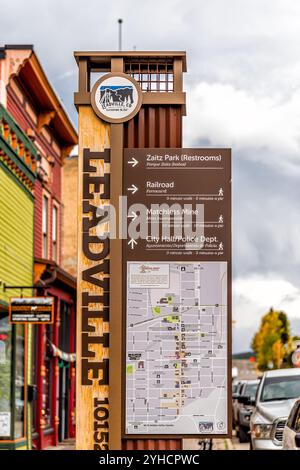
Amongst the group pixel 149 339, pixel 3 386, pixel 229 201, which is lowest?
pixel 3 386

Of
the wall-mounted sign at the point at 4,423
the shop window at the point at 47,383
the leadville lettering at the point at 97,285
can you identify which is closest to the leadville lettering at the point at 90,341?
the leadville lettering at the point at 97,285

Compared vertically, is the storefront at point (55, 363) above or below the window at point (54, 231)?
below

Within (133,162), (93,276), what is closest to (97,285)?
(93,276)

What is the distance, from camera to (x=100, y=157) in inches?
421

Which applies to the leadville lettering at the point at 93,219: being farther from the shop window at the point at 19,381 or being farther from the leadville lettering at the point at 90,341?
the shop window at the point at 19,381

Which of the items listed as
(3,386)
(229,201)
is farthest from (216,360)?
(3,386)

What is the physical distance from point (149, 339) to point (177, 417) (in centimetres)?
82

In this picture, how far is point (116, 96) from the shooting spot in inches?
425

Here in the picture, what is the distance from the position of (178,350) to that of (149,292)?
2.11ft

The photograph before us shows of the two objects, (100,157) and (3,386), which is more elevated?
(100,157)

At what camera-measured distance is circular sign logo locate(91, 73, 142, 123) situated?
1077 centimetres

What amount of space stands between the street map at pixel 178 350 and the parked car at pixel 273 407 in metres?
8.44

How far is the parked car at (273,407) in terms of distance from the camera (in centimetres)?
1897
